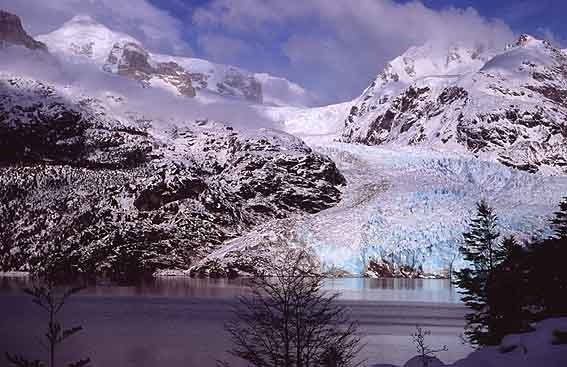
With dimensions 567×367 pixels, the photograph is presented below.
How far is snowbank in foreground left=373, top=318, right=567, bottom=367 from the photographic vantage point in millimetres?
10859

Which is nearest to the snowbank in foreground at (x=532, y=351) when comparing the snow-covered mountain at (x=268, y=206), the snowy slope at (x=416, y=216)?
the snow-covered mountain at (x=268, y=206)

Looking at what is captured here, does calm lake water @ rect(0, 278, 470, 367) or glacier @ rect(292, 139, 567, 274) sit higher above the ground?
glacier @ rect(292, 139, 567, 274)

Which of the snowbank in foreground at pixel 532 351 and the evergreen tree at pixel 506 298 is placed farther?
the evergreen tree at pixel 506 298

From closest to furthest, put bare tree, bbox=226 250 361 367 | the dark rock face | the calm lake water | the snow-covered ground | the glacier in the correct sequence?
bare tree, bbox=226 250 361 367 → the calm lake water → the glacier → the snow-covered ground → the dark rock face

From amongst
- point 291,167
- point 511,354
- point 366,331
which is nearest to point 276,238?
point 291,167

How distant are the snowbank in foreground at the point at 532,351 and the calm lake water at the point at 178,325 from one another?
21.0 m

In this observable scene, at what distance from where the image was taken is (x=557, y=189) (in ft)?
440

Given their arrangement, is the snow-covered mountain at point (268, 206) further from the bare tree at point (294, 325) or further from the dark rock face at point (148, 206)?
the bare tree at point (294, 325)

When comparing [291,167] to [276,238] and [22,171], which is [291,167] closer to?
[276,238]

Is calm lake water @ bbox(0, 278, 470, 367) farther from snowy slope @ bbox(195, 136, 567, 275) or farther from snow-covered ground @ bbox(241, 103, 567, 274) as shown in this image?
snow-covered ground @ bbox(241, 103, 567, 274)

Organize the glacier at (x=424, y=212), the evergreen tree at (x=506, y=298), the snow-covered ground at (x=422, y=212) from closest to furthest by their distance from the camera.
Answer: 1. the evergreen tree at (x=506, y=298)
2. the glacier at (x=424, y=212)
3. the snow-covered ground at (x=422, y=212)

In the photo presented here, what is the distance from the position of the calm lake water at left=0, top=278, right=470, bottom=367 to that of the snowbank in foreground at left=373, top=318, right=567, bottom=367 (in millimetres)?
21047

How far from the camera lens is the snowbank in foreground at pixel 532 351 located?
1086 centimetres

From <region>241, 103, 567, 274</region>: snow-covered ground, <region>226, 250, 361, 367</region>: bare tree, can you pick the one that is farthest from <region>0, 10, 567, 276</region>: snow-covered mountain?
<region>226, 250, 361, 367</region>: bare tree
